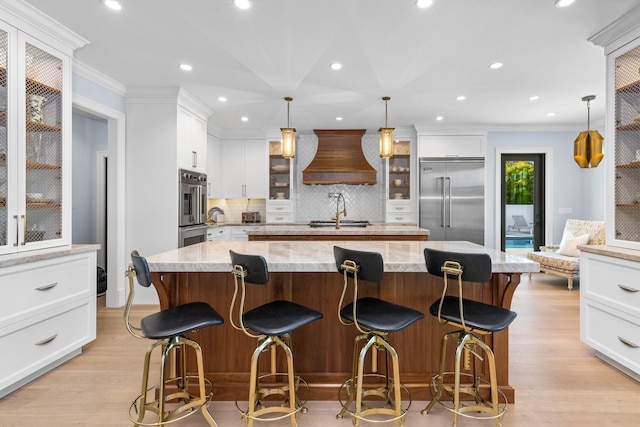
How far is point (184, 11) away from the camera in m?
2.46

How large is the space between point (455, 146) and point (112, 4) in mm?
5161

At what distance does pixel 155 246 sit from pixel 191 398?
244 cm

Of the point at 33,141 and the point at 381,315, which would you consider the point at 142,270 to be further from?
the point at 33,141

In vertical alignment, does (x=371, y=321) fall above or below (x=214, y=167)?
below

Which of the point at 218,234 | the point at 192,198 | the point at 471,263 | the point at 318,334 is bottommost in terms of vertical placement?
the point at 318,334

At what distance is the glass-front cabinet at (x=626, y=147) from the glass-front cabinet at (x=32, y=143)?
14.4 feet

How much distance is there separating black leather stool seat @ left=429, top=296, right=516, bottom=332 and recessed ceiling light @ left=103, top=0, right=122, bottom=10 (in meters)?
2.89

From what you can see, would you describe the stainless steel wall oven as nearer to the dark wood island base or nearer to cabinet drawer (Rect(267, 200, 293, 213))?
cabinet drawer (Rect(267, 200, 293, 213))

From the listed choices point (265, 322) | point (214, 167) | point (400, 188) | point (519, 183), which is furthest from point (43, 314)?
point (519, 183)

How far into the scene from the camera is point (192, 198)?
14.5 ft

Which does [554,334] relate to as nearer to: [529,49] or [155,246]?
[529,49]

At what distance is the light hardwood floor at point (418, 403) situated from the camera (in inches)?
75.7

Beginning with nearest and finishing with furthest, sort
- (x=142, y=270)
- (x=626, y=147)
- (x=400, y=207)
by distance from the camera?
1. (x=142, y=270)
2. (x=626, y=147)
3. (x=400, y=207)

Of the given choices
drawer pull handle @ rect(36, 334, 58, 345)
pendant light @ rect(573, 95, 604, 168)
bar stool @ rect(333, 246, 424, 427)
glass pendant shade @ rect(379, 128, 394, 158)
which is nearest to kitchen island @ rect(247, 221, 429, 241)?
glass pendant shade @ rect(379, 128, 394, 158)
